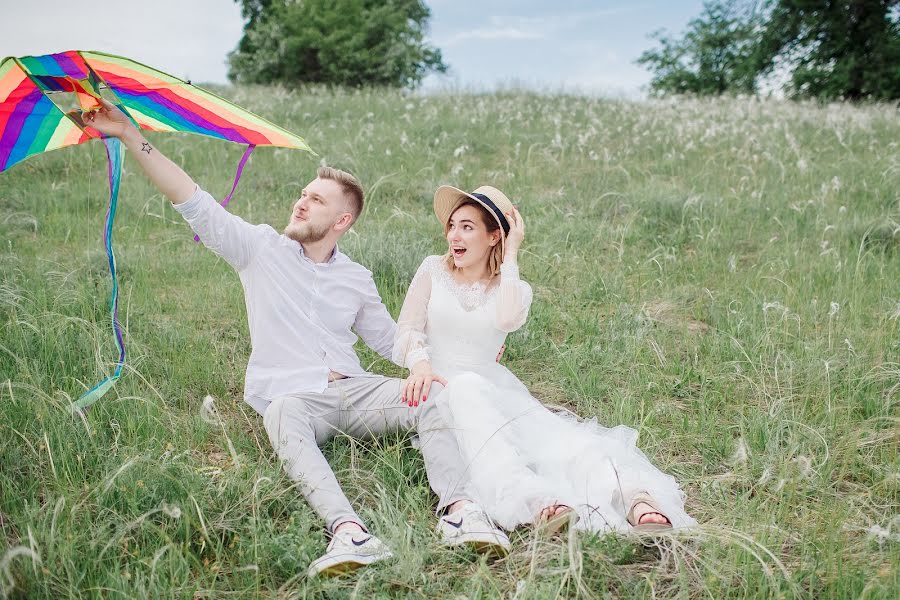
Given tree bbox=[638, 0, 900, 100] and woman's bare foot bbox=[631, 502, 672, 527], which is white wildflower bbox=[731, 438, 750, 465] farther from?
tree bbox=[638, 0, 900, 100]

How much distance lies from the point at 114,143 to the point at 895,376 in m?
4.60

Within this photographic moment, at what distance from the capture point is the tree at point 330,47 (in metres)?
25.0

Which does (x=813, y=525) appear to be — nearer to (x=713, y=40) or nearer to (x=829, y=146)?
(x=829, y=146)

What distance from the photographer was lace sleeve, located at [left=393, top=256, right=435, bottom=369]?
365 centimetres

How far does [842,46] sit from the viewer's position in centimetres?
2322

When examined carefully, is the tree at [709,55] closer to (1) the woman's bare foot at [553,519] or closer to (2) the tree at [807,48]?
(2) the tree at [807,48]

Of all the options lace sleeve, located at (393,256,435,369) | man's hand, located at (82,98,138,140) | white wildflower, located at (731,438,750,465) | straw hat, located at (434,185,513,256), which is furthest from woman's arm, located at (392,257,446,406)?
man's hand, located at (82,98,138,140)

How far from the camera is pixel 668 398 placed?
4.25m

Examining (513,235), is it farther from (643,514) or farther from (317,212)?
(643,514)

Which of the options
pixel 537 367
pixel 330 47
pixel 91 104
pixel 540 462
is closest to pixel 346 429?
pixel 540 462

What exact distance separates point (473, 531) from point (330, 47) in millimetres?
24956

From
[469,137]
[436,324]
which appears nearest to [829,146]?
[469,137]

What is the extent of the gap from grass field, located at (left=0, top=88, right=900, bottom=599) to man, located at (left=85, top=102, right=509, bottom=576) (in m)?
→ 0.14

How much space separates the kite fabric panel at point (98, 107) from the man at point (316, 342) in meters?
0.17
